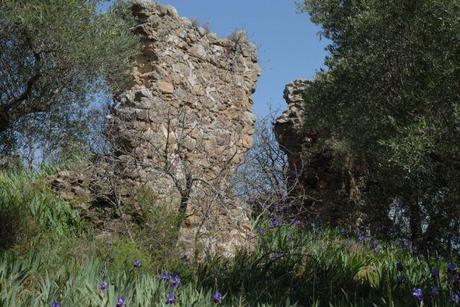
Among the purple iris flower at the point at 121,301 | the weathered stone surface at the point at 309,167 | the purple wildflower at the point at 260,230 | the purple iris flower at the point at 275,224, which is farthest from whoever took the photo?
the weathered stone surface at the point at 309,167

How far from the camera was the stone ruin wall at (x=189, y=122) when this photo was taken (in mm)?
8398

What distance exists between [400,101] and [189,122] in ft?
14.1

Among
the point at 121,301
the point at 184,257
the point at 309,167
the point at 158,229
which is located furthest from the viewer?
the point at 309,167

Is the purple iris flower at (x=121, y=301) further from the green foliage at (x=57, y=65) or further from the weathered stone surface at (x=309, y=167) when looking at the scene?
the weathered stone surface at (x=309, y=167)

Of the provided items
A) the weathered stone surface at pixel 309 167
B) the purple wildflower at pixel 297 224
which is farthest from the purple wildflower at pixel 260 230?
the weathered stone surface at pixel 309 167

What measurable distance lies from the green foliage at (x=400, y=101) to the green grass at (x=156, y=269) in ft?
6.27

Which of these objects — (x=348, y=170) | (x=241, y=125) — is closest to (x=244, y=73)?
(x=241, y=125)

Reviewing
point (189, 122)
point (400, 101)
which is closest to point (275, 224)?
point (189, 122)

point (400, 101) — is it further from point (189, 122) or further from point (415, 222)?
point (189, 122)

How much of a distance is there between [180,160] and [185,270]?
2675mm

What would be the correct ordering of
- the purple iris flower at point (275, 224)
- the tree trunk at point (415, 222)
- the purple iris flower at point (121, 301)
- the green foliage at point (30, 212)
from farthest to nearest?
the tree trunk at point (415, 222) → the purple iris flower at point (275, 224) → the green foliage at point (30, 212) → the purple iris flower at point (121, 301)

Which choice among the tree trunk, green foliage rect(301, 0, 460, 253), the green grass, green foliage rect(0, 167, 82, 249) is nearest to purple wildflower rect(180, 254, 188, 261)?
the green grass

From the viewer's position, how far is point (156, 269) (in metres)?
6.80

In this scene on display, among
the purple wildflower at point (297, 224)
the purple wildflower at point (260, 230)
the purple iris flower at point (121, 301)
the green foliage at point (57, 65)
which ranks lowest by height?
the purple iris flower at point (121, 301)
